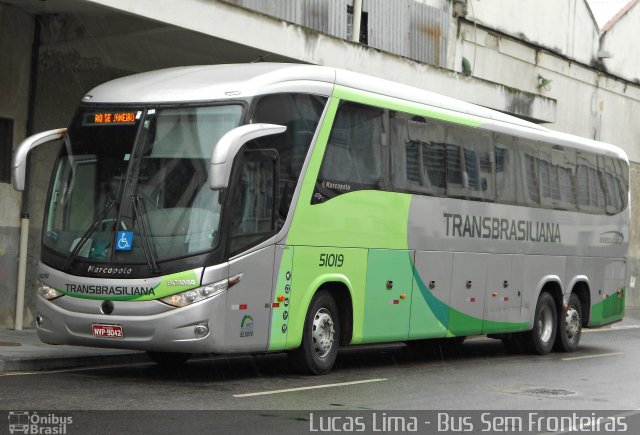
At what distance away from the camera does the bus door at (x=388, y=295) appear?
14.0 metres

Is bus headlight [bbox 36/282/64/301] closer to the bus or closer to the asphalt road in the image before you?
the bus

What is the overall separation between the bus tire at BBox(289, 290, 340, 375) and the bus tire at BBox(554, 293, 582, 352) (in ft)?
22.2

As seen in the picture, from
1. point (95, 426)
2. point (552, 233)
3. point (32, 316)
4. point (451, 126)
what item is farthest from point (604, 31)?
point (95, 426)

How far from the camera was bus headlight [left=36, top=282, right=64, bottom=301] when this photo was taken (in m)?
→ 12.0

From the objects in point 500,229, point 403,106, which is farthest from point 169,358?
point 500,229

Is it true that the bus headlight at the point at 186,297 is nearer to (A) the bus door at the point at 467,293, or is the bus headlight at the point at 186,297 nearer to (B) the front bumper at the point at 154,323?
(B) the front bumper at the point at 154,323

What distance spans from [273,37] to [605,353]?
7705 millimetres

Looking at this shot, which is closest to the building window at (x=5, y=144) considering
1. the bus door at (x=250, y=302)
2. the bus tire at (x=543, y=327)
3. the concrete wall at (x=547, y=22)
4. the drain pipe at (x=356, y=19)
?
the bus door at (x=250, y=302)

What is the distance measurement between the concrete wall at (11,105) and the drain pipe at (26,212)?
65mm

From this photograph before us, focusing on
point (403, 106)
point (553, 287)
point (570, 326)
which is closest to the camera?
point (403, 106)

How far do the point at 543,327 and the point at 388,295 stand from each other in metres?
5.31

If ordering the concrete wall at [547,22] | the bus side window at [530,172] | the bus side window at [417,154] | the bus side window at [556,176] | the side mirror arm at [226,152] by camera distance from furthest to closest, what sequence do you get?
the concrete wall at [547,22] < the bus side window at [556,176] < the bus side window at [530,172] < the bus side window at [417,154] < the side mirror arm at [226,152]

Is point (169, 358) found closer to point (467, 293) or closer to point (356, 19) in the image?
point (467, 293)

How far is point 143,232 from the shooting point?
1162cm
